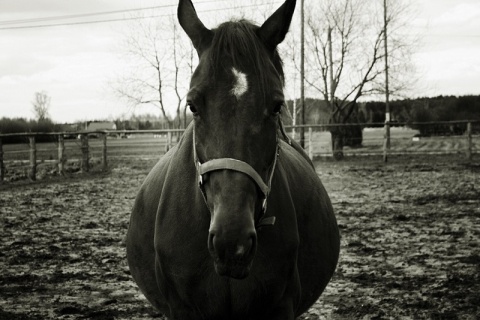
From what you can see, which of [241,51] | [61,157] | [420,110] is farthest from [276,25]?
[420,110]

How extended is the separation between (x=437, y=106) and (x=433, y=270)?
33529 mm

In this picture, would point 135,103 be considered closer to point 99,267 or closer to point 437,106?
point 437,106

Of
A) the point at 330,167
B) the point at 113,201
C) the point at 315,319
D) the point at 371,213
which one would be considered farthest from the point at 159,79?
the point at 315,319

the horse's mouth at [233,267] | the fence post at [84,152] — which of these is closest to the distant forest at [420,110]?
the fence post at [84,152]

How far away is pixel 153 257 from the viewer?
113 inches

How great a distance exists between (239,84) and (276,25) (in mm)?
415

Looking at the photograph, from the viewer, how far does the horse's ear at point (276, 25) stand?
226cm

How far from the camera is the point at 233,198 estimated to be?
6.10 feet

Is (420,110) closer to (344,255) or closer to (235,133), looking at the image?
(344,255)

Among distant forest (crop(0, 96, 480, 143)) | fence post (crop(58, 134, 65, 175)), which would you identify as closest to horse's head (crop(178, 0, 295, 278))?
fence post (crop(58, 134, 65, 175))

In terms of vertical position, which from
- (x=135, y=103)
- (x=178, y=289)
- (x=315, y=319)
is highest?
(x=135, y=103)

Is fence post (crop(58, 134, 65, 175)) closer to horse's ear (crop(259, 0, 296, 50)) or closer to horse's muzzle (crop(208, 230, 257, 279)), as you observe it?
horse's ear (crop(259, 0, 296, 50))

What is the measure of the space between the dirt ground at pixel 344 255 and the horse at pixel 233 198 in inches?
70.8

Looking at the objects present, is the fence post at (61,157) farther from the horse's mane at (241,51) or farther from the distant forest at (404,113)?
the horse's mane at (241,51)
